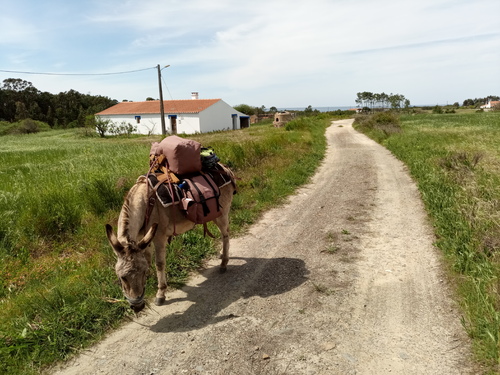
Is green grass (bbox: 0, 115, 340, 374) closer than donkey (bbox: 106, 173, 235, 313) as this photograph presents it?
No

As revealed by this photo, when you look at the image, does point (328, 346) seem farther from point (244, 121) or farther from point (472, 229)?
point (244, 121)

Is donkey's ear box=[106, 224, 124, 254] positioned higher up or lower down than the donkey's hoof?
higher up

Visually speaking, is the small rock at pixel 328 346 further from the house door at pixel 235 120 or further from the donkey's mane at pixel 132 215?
the house door at pixel 235 120

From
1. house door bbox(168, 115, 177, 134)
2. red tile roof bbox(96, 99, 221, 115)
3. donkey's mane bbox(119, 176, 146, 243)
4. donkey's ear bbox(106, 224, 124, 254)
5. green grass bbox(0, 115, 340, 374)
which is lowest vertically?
green grass bbox(0, 115, 340, 374)

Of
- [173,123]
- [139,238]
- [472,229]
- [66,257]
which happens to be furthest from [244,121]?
[139,238]

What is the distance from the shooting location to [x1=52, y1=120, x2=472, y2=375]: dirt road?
11.5 feet

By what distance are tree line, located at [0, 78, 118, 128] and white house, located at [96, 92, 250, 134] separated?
29.3 metres

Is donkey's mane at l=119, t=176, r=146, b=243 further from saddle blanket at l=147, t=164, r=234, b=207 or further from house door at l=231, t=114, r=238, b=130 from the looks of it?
house door at l=231, t=114, r=238, b=130

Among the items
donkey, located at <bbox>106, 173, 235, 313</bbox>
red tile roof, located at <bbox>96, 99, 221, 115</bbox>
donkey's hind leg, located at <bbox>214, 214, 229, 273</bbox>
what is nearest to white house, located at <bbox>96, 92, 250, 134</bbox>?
red tile roof, located at <bbox>96, 99, 221, 115</bbox>

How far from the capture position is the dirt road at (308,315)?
3.49 metres

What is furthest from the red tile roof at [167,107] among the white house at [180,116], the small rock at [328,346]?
the small rock at [328,346]

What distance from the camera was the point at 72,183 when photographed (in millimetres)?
9391

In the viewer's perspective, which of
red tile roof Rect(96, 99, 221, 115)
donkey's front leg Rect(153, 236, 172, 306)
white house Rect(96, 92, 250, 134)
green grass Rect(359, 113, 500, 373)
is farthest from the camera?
red tile roof Rect(96, 99, 221, 115)

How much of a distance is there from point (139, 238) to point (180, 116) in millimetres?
41294
